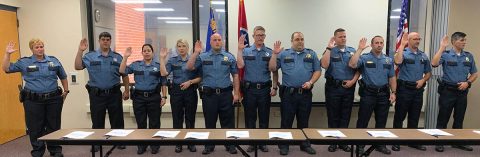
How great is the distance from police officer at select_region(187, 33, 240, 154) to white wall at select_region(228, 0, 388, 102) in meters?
0.96

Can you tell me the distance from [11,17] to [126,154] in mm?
2490

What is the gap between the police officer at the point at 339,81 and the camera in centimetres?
378

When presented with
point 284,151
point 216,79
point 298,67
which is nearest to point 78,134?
point 216,79

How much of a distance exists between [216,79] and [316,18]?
176cm

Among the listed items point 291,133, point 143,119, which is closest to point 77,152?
point 143,119

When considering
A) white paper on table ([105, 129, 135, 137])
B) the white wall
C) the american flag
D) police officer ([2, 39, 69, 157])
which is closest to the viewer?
white paper on table ([105, 129, 135, 137])

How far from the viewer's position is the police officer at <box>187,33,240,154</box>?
3.65 metres

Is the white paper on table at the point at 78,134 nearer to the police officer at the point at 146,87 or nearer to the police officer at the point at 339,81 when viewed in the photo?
the police officer at the point at 146,87

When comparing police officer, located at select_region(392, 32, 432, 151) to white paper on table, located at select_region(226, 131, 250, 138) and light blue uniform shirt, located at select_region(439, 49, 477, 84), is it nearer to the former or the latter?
light blue uniform shirt, located at select_region(439, 49, 477, 84)

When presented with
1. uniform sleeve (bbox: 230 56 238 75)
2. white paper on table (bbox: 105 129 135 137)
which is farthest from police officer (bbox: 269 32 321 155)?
white paper on table (bbox: 105 129 135 137)

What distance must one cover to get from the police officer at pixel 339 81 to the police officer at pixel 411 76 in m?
0.54

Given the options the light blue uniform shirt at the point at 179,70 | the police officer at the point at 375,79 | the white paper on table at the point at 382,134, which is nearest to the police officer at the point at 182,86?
the light blue uniform shirt at the point at 179,70

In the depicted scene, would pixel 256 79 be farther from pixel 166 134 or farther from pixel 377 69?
pixel 166 134

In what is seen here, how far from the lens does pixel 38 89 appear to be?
346 centimetres
